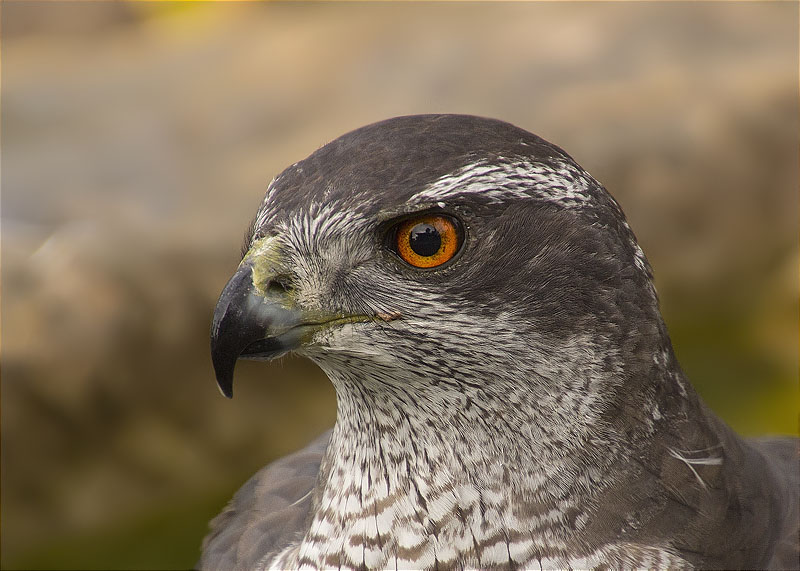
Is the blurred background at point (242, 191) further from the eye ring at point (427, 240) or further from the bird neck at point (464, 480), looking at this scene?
the eye ring at point (427, 240)

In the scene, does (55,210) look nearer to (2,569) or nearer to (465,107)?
(2,569)

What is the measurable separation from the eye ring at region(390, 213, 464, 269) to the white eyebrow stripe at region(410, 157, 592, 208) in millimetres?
58

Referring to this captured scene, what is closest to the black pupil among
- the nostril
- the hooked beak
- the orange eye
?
the orange eye

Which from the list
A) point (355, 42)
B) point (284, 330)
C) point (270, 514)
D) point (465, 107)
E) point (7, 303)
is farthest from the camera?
point (355, 42)

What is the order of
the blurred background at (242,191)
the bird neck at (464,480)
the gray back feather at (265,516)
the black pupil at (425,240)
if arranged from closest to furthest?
1. the black pupil at (425,240)
2. the bird neck at (464,480)
3. the gray back feather at (265,516)
4. the blurred background at (242,191)

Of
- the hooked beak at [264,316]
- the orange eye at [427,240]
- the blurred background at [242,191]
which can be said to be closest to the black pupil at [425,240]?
the orange eye at [427,240]

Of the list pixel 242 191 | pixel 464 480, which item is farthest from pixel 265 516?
pixel 242 191

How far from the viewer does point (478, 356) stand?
2.32 m

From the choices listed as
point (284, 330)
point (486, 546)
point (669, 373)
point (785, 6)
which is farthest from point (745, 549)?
point (785, 6)

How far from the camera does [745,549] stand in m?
2.56

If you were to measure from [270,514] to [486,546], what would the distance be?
33.8 inches

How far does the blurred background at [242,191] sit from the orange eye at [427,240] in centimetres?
324

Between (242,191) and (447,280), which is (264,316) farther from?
A: (242,191)

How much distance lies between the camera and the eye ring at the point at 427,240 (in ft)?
7.36
